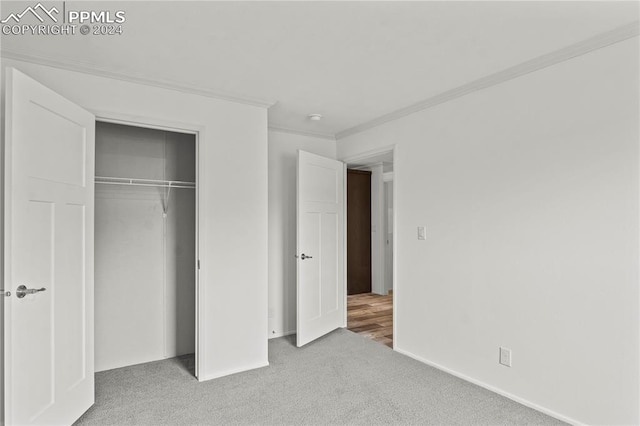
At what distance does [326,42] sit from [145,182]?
83.1 inches

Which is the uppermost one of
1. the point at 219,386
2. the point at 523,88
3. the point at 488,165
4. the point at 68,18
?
the point at 68,18

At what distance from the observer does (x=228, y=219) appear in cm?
311

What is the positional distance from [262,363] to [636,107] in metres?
3.15

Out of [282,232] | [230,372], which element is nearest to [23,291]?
[230,372]

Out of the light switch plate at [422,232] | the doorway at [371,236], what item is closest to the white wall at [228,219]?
the light switch plate at [422,232]

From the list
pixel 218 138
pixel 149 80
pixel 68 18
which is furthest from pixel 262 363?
pixel 68 18

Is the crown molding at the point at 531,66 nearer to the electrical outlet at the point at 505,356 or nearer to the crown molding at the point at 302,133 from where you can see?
the crown molding at the point at 302,133

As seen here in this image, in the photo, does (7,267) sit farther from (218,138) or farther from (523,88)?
(523,88)

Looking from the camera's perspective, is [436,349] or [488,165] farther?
[436,349]

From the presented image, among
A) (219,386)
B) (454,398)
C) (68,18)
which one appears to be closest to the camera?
(68,18)

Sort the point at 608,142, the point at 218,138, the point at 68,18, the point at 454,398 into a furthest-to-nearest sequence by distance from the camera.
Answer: the point at 218,138, the point at 454,398, the point at 608,142, the point at 68,18

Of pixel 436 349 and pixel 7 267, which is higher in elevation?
pixel 7 267

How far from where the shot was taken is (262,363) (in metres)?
3.26

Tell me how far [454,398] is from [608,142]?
192cm
